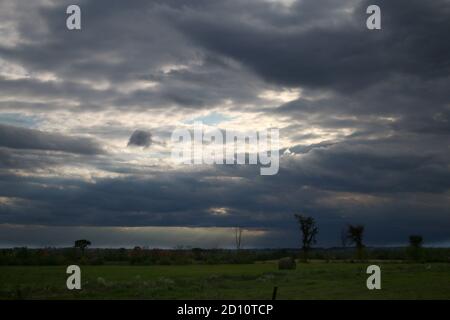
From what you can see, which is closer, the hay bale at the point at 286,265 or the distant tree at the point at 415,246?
the hay bale at the point at 286,265

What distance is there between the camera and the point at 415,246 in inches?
3718

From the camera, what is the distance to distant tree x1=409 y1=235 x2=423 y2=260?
294 feet

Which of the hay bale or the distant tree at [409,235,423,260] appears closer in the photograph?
the hay bale

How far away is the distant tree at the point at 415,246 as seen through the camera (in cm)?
8968

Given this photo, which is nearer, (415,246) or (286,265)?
(286,265)

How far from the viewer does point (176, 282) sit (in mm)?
40000
